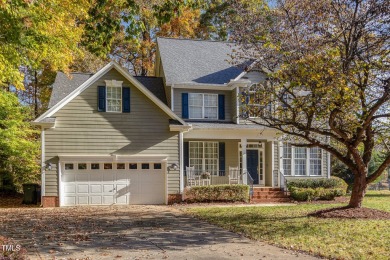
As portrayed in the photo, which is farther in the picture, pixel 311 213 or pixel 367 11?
pixel 311 213

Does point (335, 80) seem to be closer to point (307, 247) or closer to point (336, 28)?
point (336, 28)

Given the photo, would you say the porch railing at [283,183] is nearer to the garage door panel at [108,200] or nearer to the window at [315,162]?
the window at [315,162]

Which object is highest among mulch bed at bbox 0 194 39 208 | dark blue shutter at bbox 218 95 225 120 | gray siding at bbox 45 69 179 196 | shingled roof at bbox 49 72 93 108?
shingled roof at bbox 49 72 93 108

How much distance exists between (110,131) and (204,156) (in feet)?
18.0

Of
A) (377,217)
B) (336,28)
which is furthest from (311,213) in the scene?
(336,28)

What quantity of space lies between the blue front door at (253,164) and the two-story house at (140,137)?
0.65 m

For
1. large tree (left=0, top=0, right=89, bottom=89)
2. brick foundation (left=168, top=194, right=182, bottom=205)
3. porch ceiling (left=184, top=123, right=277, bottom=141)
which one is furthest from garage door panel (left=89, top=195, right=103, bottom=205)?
large tree (left=0, top=0, right=89, bottom=89)

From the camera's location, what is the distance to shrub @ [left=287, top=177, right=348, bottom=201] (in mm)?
19594

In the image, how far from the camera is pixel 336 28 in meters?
12.6

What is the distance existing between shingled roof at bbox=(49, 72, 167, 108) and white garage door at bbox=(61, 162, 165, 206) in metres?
3.50

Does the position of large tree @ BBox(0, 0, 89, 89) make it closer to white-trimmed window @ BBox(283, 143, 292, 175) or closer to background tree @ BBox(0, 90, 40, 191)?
background tree @ BBox(0, 90, 40, 191)

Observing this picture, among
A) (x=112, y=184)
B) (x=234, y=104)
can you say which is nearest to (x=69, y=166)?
(x=112, y=184)

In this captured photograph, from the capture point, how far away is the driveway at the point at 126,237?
26.5 feet

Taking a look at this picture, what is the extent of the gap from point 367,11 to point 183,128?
9.46 m
